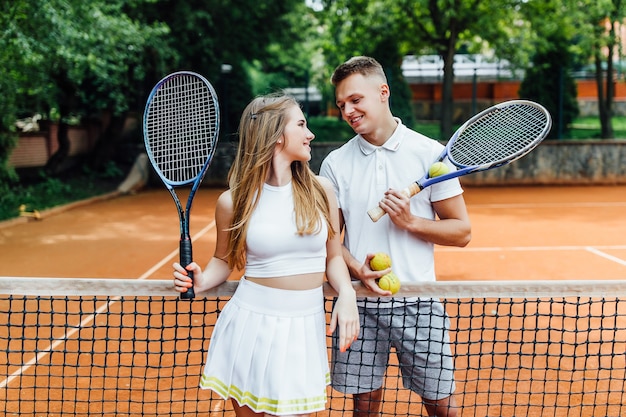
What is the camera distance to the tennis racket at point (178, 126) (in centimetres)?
254

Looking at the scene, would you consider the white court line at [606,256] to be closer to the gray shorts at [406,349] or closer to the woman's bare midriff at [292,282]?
the gray shorts at [406,349]

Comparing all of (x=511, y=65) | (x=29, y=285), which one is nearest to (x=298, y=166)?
(x=29, y=285)

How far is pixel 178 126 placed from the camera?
8.87 feet

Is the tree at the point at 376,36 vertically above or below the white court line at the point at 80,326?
above

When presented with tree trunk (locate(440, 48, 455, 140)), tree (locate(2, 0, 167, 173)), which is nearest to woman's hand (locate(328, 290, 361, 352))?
tree (locate(2, 0, 167, 173))

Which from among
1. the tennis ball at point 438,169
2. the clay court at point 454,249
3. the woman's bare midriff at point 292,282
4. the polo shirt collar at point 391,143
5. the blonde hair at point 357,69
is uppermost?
the blonde hair at point 357,69

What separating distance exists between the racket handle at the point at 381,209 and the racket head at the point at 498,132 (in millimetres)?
290

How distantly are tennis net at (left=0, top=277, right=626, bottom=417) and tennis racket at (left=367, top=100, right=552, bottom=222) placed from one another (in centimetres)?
53

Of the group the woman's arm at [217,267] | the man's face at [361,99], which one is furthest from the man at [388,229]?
the woman's arm at [217,267]

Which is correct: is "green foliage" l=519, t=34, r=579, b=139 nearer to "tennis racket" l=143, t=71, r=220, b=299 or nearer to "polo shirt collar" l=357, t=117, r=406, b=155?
"polo shirt collar" l=357, t=117, r=406, b=155

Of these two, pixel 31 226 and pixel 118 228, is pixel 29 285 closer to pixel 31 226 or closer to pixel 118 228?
pixel 118 228

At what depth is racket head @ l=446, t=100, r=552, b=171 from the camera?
2.67m

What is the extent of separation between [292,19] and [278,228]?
62.2 ft

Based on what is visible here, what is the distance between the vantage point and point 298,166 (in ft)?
7.50
